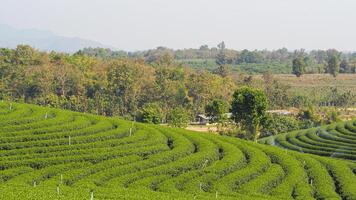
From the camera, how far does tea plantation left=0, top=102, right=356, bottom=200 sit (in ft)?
93.0

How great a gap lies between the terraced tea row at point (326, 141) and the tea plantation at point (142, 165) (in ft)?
31.5

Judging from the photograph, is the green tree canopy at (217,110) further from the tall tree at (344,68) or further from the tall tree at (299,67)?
the tall tree at (344,68)

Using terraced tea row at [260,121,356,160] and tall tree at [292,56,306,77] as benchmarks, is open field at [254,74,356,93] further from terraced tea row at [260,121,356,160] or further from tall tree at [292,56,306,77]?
terraced tea row at [260,121,356,160]

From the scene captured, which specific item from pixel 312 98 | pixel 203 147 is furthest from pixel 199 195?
pixel 312 98

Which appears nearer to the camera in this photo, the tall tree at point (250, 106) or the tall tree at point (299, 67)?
the tall tree at point (250, 106)

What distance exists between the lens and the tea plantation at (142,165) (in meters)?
28.4

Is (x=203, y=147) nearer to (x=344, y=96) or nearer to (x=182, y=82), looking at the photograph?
(x=182, y=82)

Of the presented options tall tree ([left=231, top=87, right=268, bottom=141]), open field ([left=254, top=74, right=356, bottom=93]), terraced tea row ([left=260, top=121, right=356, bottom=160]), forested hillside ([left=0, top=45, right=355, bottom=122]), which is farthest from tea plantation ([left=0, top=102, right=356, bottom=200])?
open field ([left=254, top=74, right=356, bottom=93])

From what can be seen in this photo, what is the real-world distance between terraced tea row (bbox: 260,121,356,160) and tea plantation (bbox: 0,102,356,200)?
9610 millimetres

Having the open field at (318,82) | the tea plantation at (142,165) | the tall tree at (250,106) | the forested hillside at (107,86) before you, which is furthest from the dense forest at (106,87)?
the tea plantation at (142,165)

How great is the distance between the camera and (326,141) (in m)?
52.1

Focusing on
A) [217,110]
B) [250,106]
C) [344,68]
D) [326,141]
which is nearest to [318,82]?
[344,68]

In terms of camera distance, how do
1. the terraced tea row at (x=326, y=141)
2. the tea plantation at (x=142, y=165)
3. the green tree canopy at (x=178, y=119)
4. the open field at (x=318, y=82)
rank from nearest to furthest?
1. the tea plantation at (x=142, y=165)
2. the terraced tea row at (x=326, y=141)
3. the green tree canopy at (x=178, y=119)
4. the open field at (x=318, y=82)

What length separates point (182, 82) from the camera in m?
105
